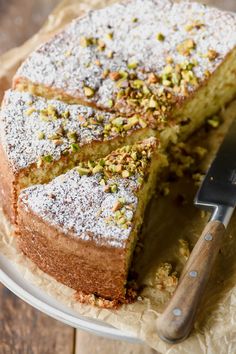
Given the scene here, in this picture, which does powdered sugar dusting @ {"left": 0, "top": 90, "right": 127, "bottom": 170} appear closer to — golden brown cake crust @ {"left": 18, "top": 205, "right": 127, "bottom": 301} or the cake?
the cake

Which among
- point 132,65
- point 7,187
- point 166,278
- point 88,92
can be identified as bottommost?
point 166,278

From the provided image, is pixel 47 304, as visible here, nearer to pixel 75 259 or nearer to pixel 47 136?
pixel 75 259

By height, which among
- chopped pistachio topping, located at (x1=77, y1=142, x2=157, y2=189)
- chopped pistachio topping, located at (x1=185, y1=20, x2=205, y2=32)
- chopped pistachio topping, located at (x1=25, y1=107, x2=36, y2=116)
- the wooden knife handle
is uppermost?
chopped pistachio topping, located at (x1=185, y1=20, x2=205, y2=32)

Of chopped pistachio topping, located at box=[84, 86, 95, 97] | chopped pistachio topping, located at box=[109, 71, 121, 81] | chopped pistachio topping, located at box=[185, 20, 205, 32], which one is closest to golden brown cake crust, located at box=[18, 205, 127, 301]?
chopped pistachio topping, located at box=[84, 86, 95, 97]

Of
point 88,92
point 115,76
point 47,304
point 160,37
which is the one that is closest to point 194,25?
point 160,37

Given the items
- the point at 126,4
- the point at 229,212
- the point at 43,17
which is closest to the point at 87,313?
the point at 229,212

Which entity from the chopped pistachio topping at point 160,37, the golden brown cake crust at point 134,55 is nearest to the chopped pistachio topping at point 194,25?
the golden brown cake crust at point 134,55
